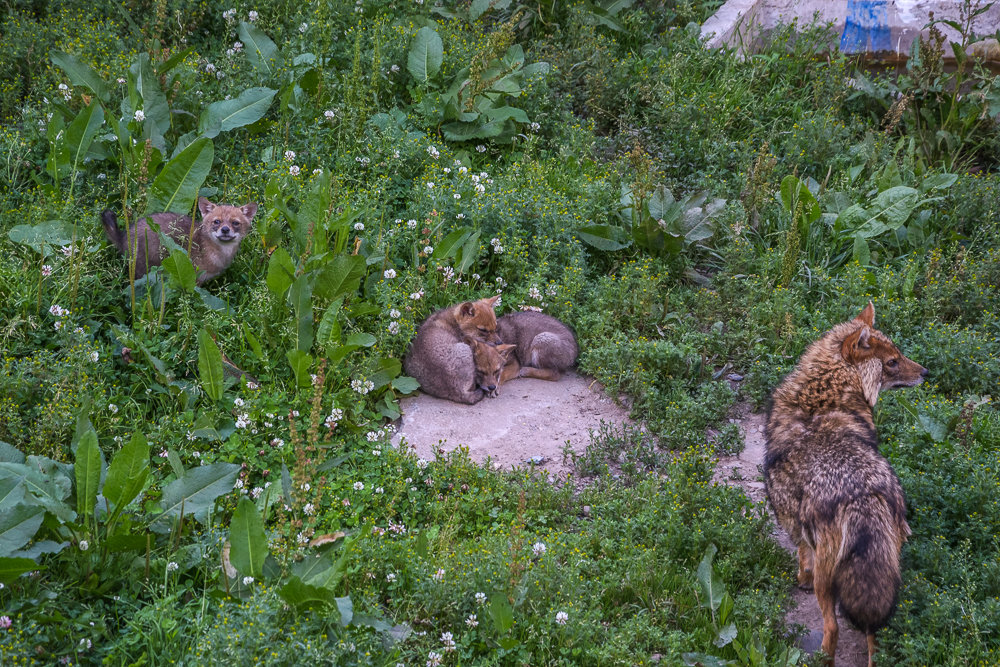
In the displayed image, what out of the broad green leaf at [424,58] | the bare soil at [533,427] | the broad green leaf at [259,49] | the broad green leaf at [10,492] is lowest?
the bare soil at [533,427]

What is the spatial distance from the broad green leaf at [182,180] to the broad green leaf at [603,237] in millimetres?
3219

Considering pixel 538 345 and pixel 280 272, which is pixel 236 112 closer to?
pixel 280 272

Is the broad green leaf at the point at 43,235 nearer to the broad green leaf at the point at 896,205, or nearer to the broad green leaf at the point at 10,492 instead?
the broad green leaf at the point at 10,492

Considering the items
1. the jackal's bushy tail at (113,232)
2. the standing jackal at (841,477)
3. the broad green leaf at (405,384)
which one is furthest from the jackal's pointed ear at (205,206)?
the standing jackal at (841,477)

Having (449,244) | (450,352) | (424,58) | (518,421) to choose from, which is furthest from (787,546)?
(424,58)

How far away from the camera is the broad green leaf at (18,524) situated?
419cm

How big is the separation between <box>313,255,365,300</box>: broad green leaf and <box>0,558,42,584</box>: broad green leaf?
2.80 meters

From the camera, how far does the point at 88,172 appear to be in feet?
24.2

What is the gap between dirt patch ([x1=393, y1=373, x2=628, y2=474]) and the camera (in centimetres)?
622

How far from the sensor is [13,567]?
4.04 metres

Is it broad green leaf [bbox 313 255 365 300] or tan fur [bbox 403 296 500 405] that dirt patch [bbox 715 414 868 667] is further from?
broad green leaf [bbox 313 255 365 300]

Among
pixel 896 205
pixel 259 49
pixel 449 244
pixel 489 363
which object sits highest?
pixel 259 49

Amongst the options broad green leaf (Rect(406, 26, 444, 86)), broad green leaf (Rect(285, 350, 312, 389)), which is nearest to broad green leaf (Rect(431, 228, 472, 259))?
broad green leaf (Rect(285, 350, 312, 389))

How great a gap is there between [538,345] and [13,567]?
13.1ft
